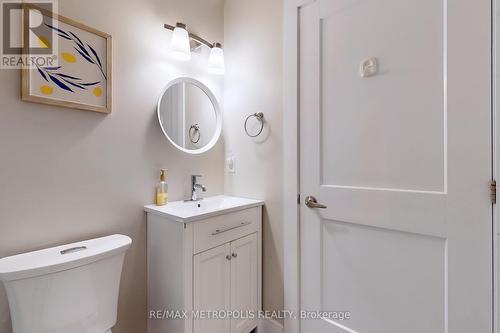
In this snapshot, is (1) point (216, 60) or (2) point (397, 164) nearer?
(2) point (397, 164)

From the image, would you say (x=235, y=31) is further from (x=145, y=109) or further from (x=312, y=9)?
(x=145, y=109)

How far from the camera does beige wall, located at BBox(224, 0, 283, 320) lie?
157 cm

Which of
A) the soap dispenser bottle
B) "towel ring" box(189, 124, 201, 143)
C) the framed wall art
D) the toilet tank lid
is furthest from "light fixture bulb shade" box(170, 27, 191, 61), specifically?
the toilet tank lid

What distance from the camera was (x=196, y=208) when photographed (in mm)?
1428

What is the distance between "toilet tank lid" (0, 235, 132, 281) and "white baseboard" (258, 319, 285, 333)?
1049mm

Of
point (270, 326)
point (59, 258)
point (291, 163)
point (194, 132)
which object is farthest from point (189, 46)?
point (270, 326)

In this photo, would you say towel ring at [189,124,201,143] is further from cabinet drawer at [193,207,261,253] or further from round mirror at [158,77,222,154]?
cabinet drawer at [193,207,261,253]

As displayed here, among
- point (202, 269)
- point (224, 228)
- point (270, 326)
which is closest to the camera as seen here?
point (202, 269)

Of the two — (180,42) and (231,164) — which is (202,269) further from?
(180,42)

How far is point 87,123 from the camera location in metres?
1.21

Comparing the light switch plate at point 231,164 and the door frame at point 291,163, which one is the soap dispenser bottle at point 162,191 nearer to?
the light switch plate at point 231,164

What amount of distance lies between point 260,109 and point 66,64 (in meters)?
1.05

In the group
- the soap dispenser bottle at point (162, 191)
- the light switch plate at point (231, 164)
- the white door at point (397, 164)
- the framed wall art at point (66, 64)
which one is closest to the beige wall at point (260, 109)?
the light switch plate at point (231, 164)

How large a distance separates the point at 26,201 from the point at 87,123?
1.38 feet
